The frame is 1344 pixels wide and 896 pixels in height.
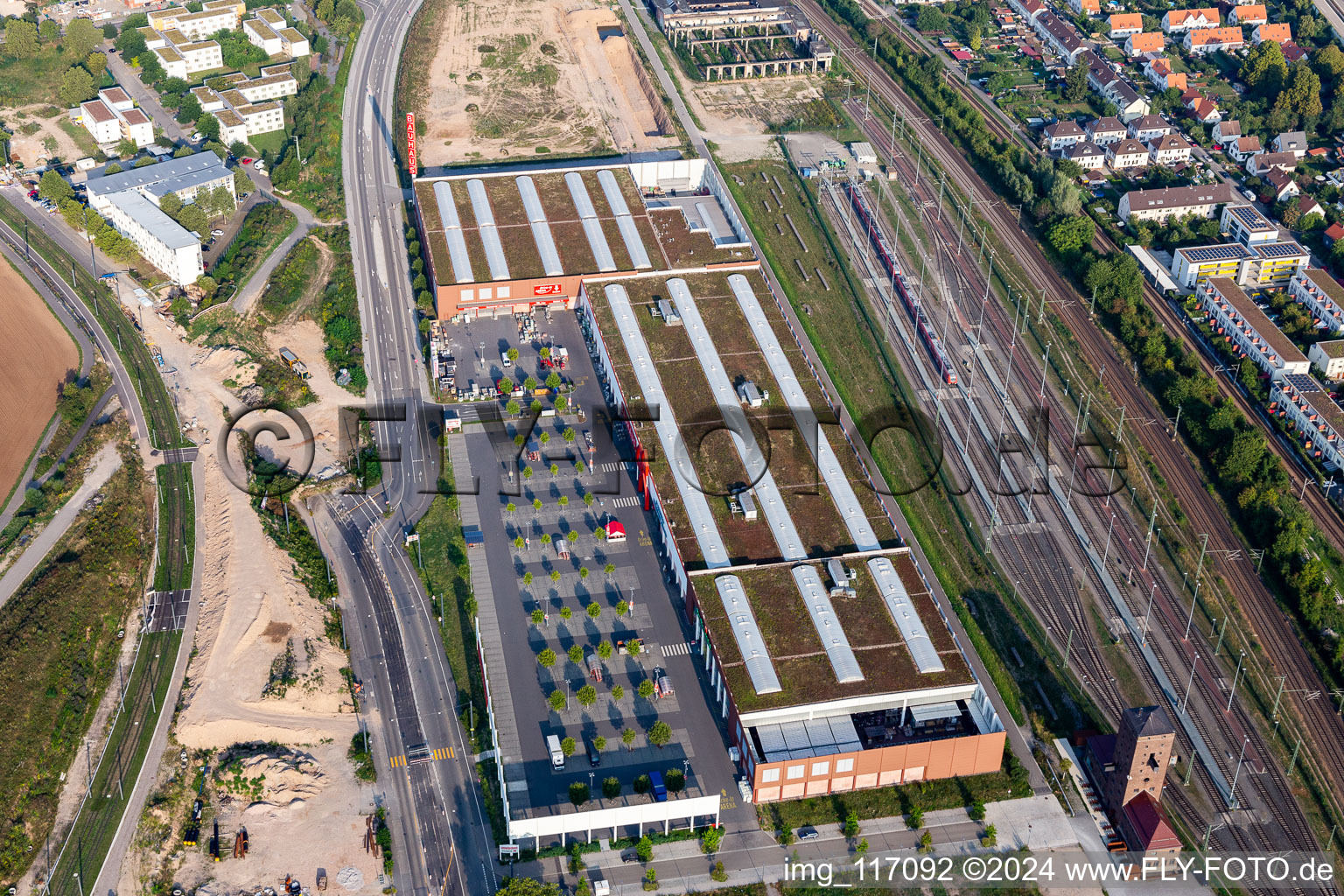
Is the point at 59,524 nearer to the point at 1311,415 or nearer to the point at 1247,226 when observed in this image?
the point at 1311,415

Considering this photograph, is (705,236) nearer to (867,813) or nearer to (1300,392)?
(1300,392)

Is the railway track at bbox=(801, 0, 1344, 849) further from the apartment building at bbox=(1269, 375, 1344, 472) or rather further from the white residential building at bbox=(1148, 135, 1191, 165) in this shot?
the white residential building at bbox=(1148, 135, 1191, 165)

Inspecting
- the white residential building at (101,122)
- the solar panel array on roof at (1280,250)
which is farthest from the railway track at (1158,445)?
the white residential building at (101,122)

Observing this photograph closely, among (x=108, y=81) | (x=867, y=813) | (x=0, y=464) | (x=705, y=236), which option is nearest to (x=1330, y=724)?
(x=867, y=813)

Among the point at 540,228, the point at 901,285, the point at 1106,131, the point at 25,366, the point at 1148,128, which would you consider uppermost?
the point at 540,228

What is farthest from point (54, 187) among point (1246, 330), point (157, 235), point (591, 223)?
point (1246, 330)

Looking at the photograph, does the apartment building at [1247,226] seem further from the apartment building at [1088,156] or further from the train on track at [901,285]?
the train on track at [901,285]
